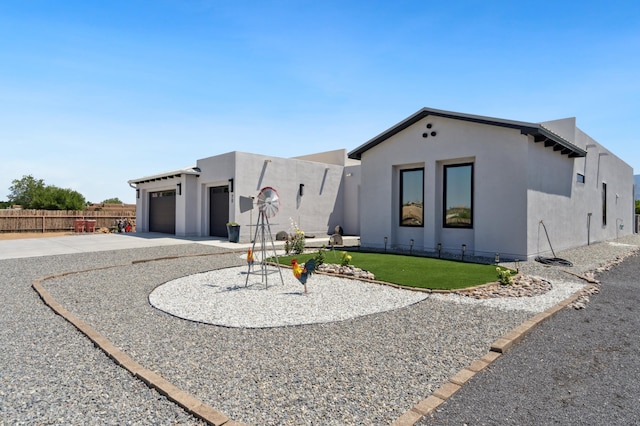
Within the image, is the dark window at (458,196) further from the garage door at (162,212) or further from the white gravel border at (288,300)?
the garage door at (162,212)

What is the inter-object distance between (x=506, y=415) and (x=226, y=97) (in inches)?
443

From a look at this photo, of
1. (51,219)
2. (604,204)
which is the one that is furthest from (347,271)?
(51,219)

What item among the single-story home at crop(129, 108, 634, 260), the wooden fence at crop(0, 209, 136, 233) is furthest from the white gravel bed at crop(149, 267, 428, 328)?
the wooden fence at crop(0, 209, 136, 233)

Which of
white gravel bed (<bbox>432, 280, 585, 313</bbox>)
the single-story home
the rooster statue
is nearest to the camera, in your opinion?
white gravel bed (<bbox>432, 280, 585, 313</bbox>)

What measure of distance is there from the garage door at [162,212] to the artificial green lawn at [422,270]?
11.5 meters

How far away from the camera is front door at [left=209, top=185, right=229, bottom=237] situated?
17.1 m

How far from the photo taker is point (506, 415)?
2.65 metres

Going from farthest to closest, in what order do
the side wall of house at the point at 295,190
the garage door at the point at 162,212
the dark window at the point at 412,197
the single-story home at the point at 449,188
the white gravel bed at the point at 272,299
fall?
the garage door at the point at 162,212, the side wall of house at the point at 295,190, the dark window at the point at 412,197, the single-story home at the point at 449,188, the white gravel bed at the point at 272,299

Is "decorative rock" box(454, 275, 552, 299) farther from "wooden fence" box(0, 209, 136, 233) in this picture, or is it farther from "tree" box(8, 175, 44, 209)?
"tree" box(8, 175, 44, 209)

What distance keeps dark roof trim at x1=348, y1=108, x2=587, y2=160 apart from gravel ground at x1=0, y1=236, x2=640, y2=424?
20.5 ft

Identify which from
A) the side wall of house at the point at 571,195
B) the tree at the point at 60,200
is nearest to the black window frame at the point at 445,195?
the side wall of house at the point at 571,195

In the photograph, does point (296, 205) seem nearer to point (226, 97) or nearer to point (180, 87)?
point (226, 97)

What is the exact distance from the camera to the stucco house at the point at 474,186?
10000mm

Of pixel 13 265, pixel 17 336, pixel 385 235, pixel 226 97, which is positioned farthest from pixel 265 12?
pixel 13 265
